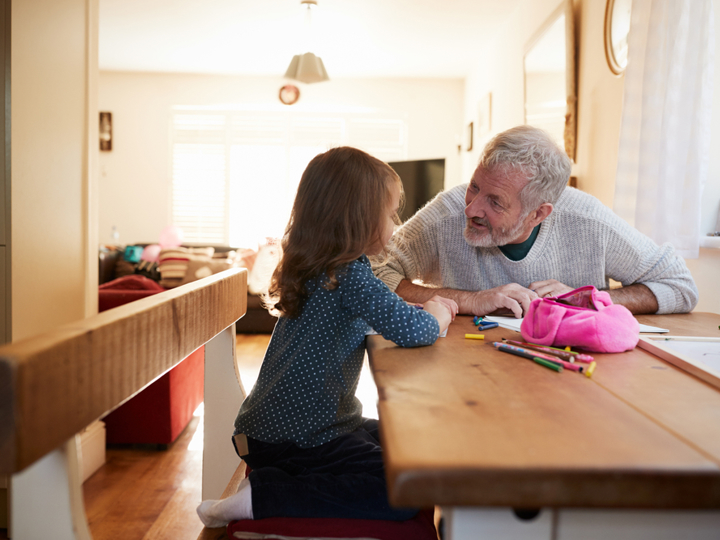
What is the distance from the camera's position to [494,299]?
3.86 feet

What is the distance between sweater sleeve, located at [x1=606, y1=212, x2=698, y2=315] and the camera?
126cm

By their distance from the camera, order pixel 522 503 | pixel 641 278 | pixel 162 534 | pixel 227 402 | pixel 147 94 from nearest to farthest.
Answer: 1. pixel 522 503
2. pixel 227 402
3. pixel 641 278
4. pixel 162 534
5. pixel 147 94

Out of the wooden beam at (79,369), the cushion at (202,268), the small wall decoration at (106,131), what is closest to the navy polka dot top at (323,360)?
the wooden beam at (79,369)

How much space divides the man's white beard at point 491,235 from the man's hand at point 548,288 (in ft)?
0.44

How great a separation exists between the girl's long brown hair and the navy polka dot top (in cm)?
3

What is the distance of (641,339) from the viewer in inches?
34.3

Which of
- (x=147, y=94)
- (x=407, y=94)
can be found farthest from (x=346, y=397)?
(x=147, y=94)

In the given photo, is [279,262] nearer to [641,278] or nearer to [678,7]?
[641,278]

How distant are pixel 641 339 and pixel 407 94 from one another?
6.09 meters

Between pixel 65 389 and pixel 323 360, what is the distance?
0.54m

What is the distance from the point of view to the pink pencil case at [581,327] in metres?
0.80

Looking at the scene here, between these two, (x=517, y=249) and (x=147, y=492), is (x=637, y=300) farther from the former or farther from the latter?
(x=147, y=492)

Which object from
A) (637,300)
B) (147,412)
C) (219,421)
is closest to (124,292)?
(147,412)

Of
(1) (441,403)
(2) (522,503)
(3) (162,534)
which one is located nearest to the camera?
(2) (522,503)
